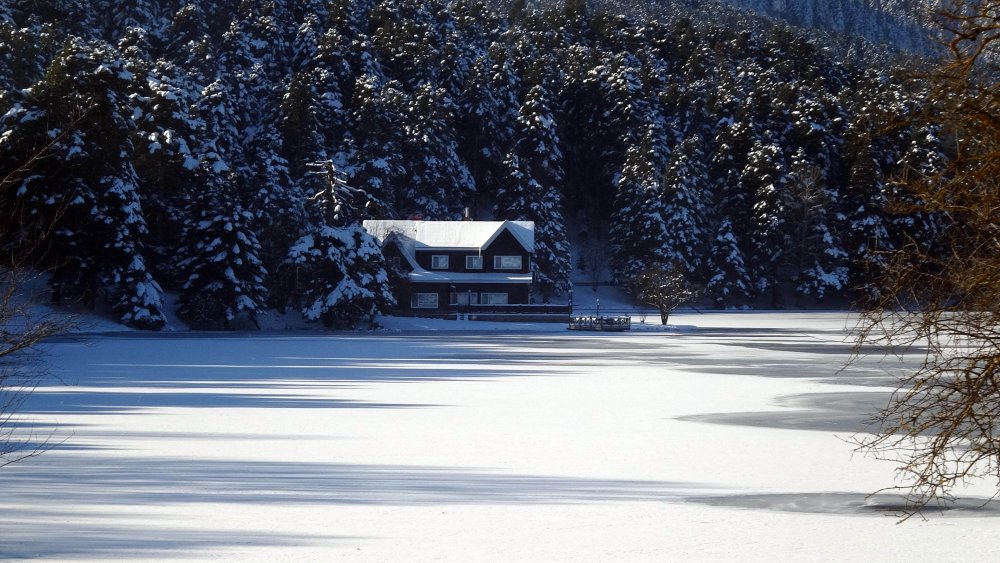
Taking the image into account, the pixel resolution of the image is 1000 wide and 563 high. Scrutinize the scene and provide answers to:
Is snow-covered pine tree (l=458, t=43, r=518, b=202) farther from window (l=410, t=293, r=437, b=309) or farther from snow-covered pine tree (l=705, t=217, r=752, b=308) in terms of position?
window (l=410, t=293, r=437, b=309)

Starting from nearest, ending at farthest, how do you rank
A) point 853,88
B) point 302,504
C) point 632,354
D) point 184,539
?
point 184,539
point 302,504
point 632,354
point 853,88

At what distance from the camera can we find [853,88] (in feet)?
371

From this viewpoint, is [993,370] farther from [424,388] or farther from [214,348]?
[214,348]

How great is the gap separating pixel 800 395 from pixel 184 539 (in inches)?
719

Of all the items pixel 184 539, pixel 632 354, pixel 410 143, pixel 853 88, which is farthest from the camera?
pixel 853 88

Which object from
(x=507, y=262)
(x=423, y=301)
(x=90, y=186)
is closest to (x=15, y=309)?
(x=90, y=186)

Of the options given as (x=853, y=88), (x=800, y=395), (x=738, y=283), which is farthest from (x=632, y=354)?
(x=853, y=88)

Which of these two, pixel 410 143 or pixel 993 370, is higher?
pixel 410 143

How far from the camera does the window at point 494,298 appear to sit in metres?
70.2

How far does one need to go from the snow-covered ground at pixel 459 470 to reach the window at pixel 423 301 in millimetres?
37645

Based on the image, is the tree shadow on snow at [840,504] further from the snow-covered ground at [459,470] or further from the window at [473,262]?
the window at [473,262]

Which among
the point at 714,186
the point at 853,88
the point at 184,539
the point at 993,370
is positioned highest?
the point at 853,88

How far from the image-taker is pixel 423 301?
6944 cm

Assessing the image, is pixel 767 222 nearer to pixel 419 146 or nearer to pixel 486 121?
pixel 486 121
